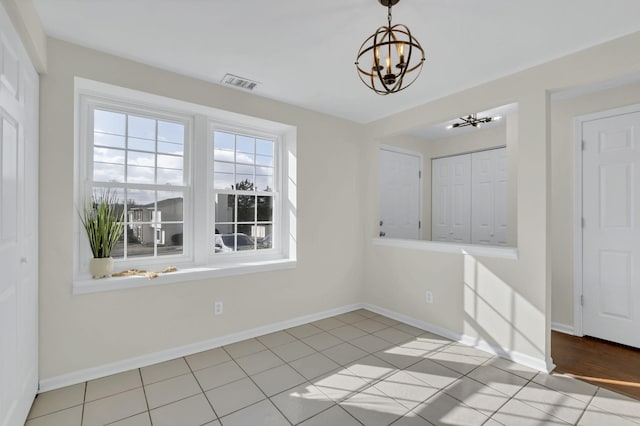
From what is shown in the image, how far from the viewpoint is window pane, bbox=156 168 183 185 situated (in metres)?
2.96

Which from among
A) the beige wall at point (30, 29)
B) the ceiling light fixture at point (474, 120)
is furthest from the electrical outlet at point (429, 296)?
the beige wall at point (30, 29)

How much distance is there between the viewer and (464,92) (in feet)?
10.1

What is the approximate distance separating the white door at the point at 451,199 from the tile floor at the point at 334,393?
7.57 feet

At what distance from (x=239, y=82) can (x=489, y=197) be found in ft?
12.0

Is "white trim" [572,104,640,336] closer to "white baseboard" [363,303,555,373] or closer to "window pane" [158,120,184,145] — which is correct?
"white baseboard" [363,303,555,373]

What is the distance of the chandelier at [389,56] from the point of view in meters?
1.65

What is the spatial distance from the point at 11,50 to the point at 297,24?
1.55 meters

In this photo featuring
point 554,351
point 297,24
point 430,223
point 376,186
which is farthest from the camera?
point 430,223

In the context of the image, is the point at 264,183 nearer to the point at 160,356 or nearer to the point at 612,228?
the point at 160,356

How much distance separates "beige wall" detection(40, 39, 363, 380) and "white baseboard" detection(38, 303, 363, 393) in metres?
0.04

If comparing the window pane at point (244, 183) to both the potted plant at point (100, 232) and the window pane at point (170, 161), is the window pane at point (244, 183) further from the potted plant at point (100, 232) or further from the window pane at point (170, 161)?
the potted plant at point (100, 232)

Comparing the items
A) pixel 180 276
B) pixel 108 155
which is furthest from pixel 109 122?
pixel 180 276

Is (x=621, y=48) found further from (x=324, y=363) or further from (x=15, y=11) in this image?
(x=15, y=11)

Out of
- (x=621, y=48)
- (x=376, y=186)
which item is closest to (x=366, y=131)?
(x=376, y=186)
